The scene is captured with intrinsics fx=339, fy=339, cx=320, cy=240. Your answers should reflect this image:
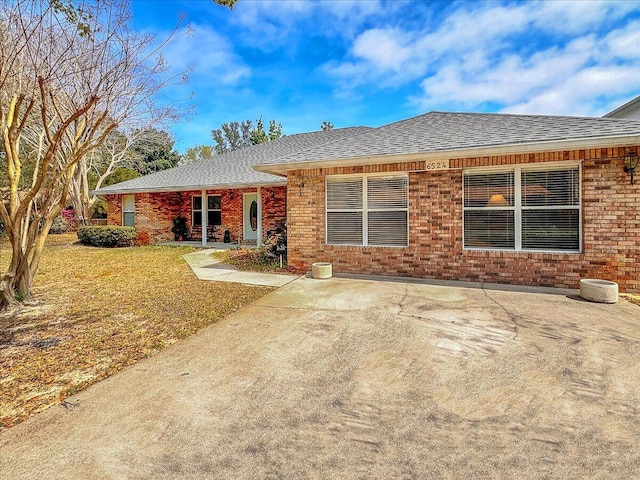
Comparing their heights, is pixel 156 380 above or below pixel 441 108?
below

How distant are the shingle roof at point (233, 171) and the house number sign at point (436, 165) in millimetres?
6287

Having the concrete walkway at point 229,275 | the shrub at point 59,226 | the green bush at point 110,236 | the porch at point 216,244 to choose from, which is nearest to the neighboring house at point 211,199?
the porch at point 216,244

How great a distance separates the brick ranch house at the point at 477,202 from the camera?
630cm

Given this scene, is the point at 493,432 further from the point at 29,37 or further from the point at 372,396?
the point at 29,37

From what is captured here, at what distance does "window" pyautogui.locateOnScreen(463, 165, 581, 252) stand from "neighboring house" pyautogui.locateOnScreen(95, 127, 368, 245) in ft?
26.5

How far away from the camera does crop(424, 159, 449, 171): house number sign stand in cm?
735

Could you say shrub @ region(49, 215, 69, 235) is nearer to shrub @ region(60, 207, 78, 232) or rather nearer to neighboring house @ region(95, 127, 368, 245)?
shrub @ region(60, 207, 78, 232)

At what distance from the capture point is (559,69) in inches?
515

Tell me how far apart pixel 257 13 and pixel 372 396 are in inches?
327

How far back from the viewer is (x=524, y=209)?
6.98 metres

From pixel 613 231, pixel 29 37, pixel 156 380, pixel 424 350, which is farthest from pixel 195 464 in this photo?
pixel 613 231

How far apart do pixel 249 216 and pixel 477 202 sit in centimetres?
1035

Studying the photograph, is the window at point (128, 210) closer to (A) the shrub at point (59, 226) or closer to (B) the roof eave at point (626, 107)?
(A) the shrub at point (59, 226)

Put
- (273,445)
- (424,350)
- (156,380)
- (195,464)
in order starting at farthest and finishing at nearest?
(424,350) → (156,380) → (273,445) → (195,464)
